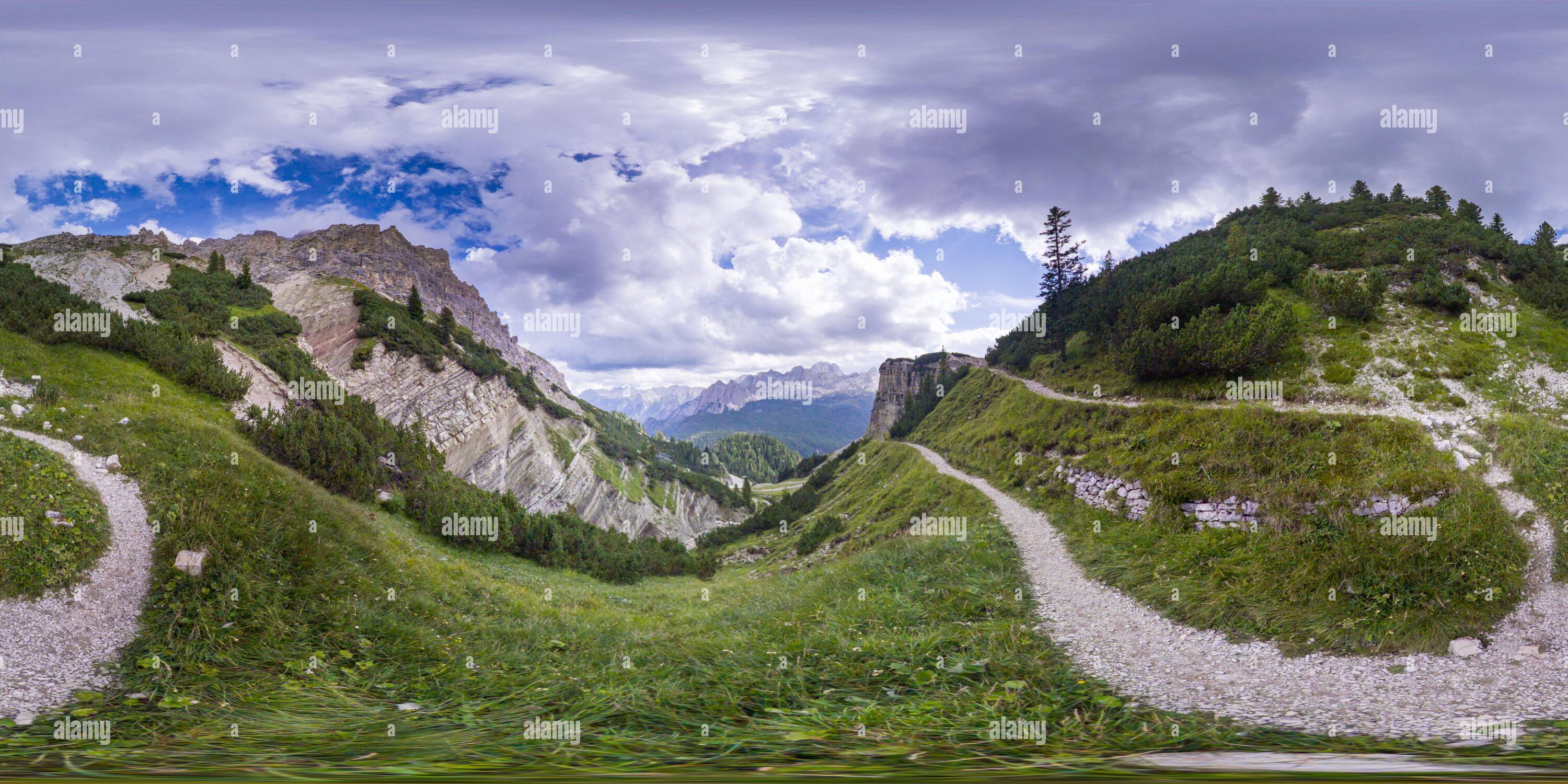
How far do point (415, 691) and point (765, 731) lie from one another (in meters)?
4.53

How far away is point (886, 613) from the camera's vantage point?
1059 cm

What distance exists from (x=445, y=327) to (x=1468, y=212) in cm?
7779

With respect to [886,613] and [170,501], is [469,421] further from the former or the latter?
[886,613]

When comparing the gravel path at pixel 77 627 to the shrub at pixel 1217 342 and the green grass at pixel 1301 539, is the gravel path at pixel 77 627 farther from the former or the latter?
the shrub at pixel 1217 342

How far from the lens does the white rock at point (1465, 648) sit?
307 inches

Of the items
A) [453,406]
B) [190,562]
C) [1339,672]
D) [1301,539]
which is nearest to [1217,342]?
[1301,539]

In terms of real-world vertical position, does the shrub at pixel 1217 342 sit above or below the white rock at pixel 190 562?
above

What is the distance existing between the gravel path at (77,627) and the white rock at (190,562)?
0.47 metres

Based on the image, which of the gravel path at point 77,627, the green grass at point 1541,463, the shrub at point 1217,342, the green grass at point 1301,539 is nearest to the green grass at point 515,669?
the gravel path at point 77,627

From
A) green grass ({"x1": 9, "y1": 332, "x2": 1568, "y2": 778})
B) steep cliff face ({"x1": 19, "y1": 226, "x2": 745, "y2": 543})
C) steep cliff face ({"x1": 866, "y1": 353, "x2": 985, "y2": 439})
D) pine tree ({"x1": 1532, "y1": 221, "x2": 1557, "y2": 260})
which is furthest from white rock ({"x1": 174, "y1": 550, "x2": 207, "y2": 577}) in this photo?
steep cliff face ({"x1": 866, "y1": 353, "x2": 985, "y2": 439})

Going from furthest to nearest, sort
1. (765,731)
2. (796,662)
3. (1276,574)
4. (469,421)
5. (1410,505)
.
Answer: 1. (469,421)
2. (1410,505)
3. (1276,574)
4. (796,662)
5. (765,731)

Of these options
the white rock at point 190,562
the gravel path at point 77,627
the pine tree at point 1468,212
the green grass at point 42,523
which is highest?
the pine tree at point 1468,212

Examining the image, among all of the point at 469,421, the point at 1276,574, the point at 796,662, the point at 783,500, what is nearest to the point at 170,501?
the point at 796,662

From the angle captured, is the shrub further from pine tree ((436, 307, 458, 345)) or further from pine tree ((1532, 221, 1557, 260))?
pine tree ((436, 307, 458, 345))
